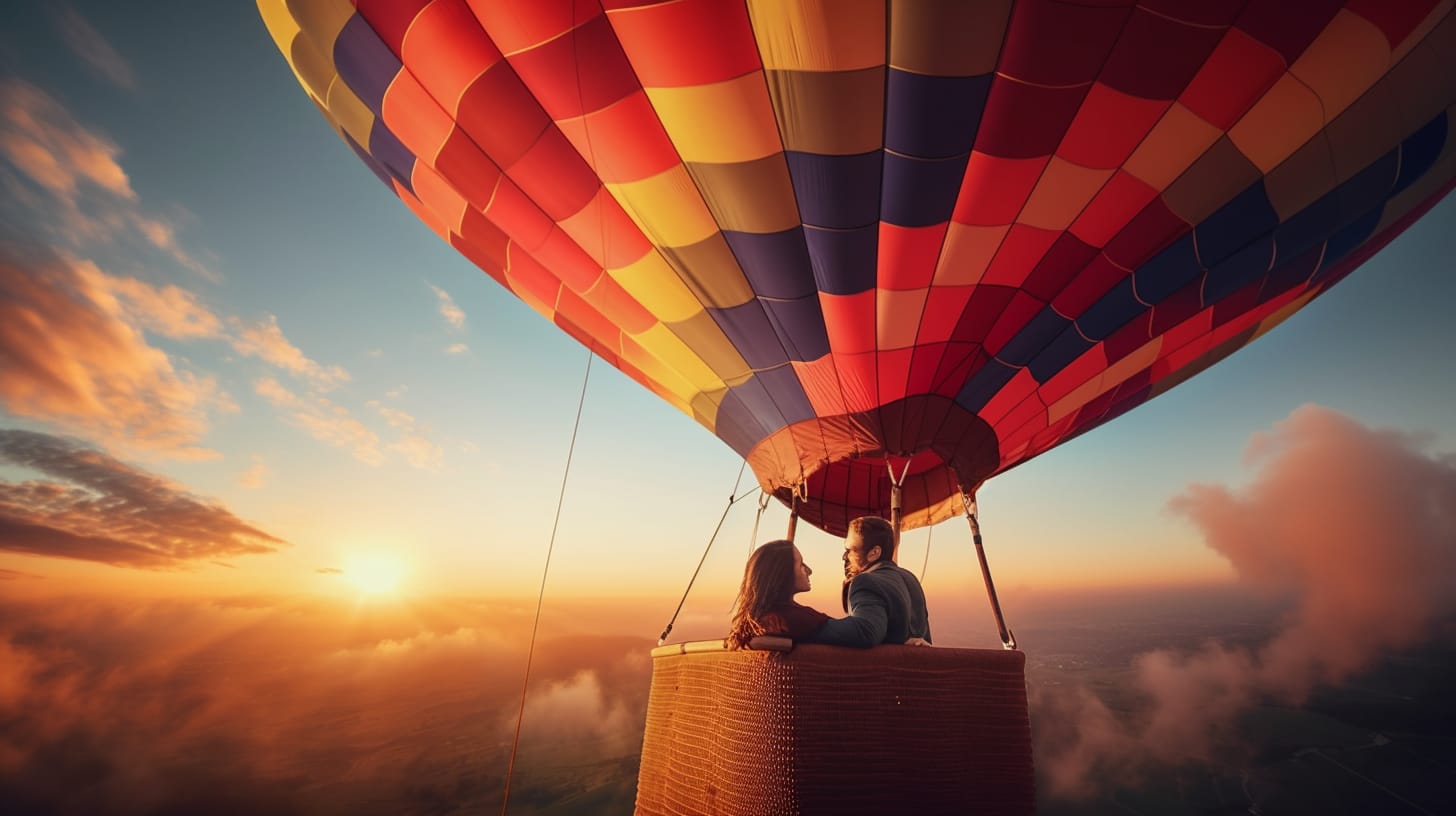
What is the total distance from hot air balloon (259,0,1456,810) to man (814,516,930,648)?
0.82 m

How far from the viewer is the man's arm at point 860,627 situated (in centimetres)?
128

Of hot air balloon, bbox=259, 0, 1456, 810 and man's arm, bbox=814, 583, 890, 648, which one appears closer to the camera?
man's arm, bbox=814, 583, 890, 648

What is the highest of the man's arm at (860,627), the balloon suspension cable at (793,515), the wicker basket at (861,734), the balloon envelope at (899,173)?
the balloon envelope at (899,173)

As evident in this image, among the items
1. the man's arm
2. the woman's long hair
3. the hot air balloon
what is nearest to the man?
the man's arm

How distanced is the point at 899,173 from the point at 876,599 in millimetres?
1429

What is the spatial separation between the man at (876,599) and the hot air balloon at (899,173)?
2.69 ft

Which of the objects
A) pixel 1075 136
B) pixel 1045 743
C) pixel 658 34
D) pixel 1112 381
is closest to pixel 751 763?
pixel 658 34

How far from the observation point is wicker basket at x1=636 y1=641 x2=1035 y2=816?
122 cm

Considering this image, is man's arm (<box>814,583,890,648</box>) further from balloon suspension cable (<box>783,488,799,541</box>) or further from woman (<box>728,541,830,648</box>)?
balloon suspension cable (<box>783,488,799,541</box>)

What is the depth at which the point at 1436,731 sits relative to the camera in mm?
58938

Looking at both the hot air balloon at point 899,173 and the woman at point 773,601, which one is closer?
the woman at point 773,601

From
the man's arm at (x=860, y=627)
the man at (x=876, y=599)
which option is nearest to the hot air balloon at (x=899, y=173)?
the man at (x=876, y=599)

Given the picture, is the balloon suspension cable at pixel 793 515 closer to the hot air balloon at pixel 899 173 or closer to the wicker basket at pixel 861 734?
the hot air balloon at pixel 899 173

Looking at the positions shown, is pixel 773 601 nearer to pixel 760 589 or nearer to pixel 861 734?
pixel 760 589
